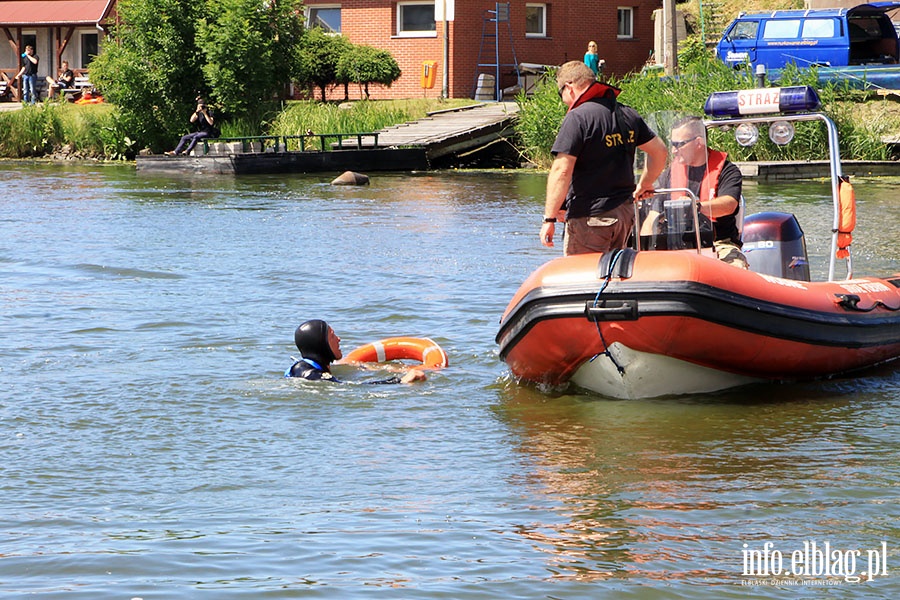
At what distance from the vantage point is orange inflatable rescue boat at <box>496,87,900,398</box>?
7.58m

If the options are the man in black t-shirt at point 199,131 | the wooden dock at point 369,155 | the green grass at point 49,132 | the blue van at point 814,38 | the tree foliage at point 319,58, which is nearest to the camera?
the blue van at point 814,38

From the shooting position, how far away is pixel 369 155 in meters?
29.3

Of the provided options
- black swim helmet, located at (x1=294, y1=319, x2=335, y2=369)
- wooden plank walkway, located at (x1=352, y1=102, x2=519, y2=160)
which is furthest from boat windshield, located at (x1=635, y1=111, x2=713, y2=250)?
wooden plank walkway, located at (x1=352, y1=102, x2=519, y2=160)

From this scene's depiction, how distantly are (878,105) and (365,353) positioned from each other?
18.7m

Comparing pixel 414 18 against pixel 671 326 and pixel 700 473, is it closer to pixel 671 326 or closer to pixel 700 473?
pixel 671 326

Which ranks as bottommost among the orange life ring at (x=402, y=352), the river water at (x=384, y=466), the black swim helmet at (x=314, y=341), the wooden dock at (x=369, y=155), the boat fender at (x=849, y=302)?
the river water at (x=384, y=466)

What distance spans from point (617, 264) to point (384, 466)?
70.4 inches

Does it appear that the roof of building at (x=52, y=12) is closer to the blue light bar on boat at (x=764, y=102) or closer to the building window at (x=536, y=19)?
the building window at (x=536, y=19)

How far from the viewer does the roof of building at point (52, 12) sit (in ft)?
145

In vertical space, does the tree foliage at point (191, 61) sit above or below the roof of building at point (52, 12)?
below

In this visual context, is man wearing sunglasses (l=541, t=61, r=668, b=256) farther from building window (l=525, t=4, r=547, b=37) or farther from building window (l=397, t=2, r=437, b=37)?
building window (l=525, t=4, r=547, b=37)

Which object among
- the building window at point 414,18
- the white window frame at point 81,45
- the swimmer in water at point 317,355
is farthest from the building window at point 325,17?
the swimmer in water at point 317,355

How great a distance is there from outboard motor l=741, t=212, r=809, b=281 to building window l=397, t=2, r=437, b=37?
28.9 meters

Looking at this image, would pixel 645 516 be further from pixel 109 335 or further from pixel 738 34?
pixel 738 34
